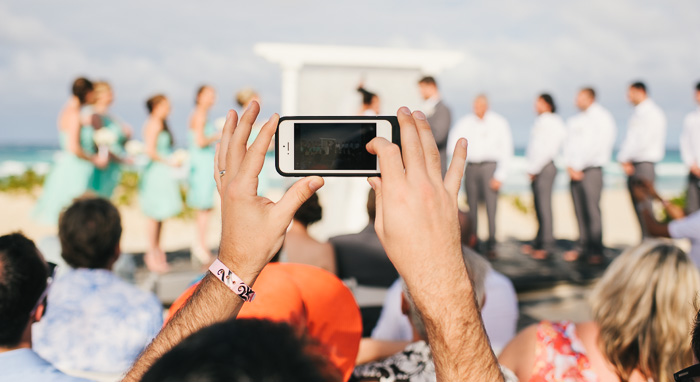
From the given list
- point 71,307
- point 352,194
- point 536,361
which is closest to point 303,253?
point 71,307

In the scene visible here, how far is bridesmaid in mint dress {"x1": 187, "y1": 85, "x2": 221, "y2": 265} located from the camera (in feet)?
19.9

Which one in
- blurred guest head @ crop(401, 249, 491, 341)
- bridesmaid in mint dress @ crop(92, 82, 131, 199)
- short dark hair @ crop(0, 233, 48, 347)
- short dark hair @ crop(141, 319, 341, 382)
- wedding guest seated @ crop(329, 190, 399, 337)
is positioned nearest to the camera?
short dark hair @ crop(141, 319, 341, 382)

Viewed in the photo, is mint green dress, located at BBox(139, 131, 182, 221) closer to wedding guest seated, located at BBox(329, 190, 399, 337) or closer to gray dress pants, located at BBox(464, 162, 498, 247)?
wedding guest seated, located at BBox(329, 190, 399, 337)

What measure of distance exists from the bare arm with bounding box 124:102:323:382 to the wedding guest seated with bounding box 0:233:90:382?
0.52m

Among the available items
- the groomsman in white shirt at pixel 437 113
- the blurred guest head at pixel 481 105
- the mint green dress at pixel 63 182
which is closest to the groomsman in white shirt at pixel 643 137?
the blurred guest head at pixel 481 105

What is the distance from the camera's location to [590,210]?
6512 mm

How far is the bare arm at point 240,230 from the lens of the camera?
38.0 inches

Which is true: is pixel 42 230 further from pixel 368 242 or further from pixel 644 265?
pixel 644 265

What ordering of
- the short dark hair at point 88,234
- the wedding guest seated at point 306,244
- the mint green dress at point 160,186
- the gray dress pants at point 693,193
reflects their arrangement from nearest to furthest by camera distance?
the short dark hair at point 88,234 → the wedding guest seated at point 306,244 → the mint green dress at point 160,186 → the gray dress pants at point 693,193

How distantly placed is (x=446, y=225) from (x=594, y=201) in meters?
6.33

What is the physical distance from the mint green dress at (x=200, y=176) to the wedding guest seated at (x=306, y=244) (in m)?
3.15

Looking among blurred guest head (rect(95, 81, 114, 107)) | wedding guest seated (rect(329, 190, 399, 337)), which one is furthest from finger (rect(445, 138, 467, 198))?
blurred guest head (rect(95, 81, 114, 107))

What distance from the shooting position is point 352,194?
6613 mm

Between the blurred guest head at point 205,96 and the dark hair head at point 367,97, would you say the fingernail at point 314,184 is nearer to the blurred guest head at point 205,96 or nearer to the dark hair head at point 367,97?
Result: the dark hair head at point 367,97
